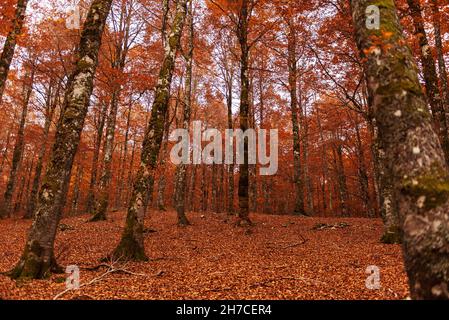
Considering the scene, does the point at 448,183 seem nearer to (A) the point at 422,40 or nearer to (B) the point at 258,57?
(A) the point at 422,40

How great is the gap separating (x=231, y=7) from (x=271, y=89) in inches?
558

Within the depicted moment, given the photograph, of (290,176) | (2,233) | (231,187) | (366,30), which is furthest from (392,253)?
(290,176)

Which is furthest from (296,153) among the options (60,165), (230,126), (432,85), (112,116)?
(60,165)

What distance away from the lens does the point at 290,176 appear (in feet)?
112

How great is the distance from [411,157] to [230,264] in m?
5.66

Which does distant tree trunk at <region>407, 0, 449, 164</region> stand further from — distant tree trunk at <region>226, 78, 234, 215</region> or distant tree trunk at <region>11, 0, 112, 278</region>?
distant tree trunk at <region>226, 78, 234, 215</region>

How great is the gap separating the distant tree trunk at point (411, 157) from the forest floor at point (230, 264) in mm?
2377

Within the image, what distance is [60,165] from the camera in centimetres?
596

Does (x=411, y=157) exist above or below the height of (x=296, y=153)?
below

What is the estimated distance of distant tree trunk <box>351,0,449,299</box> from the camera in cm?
272

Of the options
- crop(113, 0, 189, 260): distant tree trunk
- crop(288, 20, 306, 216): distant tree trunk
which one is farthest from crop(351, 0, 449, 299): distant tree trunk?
crop(288, 20, 306, 216): distant tree trunk

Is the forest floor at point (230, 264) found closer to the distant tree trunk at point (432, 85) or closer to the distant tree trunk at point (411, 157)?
the distant tree trunk at point (411, 157)

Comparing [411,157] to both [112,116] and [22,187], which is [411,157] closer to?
[112,116]

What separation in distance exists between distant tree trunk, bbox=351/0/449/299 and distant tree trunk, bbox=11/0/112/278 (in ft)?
A: 19.5
